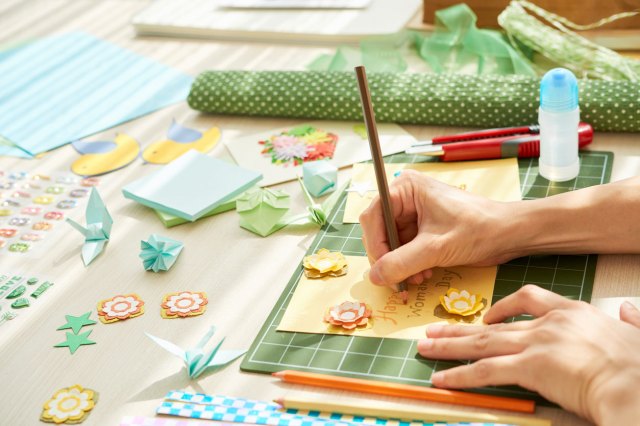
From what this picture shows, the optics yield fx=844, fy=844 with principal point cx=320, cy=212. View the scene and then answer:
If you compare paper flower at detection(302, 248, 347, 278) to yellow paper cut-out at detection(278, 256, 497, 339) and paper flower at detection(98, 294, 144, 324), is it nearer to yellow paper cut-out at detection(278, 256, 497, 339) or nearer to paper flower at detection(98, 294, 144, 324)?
yellow paper cut-out at detection(278, 256, 497, 339)

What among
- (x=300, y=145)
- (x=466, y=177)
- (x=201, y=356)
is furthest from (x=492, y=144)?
(x=201, y=356)

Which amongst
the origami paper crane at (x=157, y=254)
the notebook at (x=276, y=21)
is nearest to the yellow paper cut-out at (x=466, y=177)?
the origami paper crane at (x=157, y=254)

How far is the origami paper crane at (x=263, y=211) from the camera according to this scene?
1.04 metres

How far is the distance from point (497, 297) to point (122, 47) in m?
1.03

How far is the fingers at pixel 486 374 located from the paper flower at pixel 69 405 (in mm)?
325

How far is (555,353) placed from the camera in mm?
718

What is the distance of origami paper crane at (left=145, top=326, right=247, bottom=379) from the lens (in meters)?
0.81

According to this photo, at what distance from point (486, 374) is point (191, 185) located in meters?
0.54

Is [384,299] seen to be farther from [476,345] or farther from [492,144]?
[492,144]

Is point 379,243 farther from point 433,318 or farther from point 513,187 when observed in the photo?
point 513,187

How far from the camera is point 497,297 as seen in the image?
0.86 metres

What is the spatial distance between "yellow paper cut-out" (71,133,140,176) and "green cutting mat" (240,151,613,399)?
397mm

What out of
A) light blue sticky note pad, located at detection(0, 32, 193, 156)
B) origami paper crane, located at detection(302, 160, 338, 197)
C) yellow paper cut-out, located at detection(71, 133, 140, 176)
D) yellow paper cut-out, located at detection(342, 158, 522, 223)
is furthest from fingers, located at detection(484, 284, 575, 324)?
light blue sticky note pad, located at detection(0, 32, 193, 156)

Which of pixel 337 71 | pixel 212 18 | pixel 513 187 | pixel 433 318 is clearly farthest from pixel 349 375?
pixel 212 18
